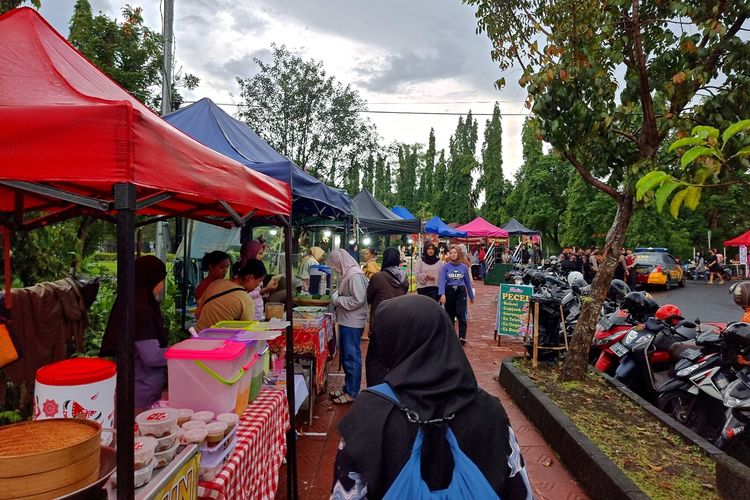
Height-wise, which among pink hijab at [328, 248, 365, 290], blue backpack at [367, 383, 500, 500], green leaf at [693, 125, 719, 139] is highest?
green leaf at [693, 125, 719, 139]

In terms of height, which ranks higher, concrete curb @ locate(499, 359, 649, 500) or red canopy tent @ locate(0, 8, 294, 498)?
red canopy tent @ locate(0, 8, 294, 498)

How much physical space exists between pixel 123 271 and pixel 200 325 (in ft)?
7.92

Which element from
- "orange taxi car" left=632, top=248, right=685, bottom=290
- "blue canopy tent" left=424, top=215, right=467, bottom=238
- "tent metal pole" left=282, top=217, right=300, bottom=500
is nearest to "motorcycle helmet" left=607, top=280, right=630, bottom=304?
"tent metal pole" left=282, top=217, right=300, bottom=500

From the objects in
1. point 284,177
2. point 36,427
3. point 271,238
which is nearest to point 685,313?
point 271,238

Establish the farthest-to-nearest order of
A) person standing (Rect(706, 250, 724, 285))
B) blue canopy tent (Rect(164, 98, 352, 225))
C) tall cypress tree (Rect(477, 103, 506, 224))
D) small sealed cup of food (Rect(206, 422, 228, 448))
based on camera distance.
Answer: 1. tall cypress tree (Rect(477, 103, 506, 224))
2. person standing (Rect(706, 250, 724, 285))
3. blue canopy tent (Rect(164, 98, 352, 225))
4. small sealed cup of food (Rect(206, 422, 228, 448))

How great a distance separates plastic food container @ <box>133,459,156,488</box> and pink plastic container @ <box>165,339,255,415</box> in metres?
0.67

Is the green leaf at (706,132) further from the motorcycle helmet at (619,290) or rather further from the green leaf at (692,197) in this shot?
the motorcycle helmet at (619,290)

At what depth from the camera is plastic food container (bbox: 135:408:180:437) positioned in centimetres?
194

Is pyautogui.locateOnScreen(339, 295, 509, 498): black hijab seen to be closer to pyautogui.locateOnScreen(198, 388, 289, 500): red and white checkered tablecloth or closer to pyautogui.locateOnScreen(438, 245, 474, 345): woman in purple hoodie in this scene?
pyautogui.locateOnScreen(198, 388, 289, 500): red and white checkered tablecloth

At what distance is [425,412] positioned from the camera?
1455 millimetres

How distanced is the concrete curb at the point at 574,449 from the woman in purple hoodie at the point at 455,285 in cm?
251

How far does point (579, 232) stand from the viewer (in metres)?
33.4

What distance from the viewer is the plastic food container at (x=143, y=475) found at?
1.66 m

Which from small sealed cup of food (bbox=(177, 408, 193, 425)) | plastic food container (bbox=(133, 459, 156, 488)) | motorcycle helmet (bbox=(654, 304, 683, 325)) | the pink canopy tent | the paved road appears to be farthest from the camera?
the pink canopy tent
